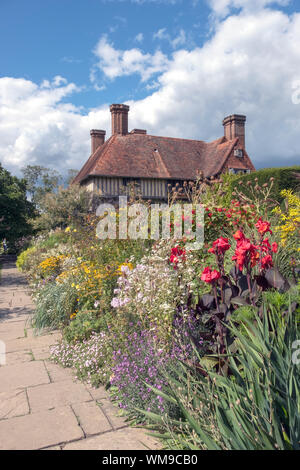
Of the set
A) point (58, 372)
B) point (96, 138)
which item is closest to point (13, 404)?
point (58, 372)

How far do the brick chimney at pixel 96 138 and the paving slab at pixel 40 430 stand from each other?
2297 centimetres

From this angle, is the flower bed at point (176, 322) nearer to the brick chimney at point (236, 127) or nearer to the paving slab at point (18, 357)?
the paving slab at point (18, 357)

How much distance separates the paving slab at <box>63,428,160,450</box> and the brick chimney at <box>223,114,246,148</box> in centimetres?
2237

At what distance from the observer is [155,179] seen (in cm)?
2059

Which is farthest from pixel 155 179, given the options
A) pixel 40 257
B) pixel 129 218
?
pixel 129 218

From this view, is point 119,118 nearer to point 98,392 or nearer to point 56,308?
point 56,308

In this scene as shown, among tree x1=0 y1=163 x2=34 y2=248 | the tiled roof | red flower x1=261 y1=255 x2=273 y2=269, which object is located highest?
the tiled roof

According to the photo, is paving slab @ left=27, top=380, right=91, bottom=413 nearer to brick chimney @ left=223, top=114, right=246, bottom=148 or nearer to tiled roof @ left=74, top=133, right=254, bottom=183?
tiled roof @ left=74, top=133, right=254, bottom=183

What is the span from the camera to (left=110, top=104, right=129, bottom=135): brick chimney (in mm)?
21719

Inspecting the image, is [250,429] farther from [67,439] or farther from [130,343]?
[130,343]

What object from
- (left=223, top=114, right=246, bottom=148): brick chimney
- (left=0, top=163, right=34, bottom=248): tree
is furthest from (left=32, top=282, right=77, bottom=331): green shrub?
(left=223, top=114, right=246, bottom=148): brick chimney

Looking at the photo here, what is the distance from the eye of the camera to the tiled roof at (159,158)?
1994cm

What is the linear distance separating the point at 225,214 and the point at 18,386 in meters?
4.15
